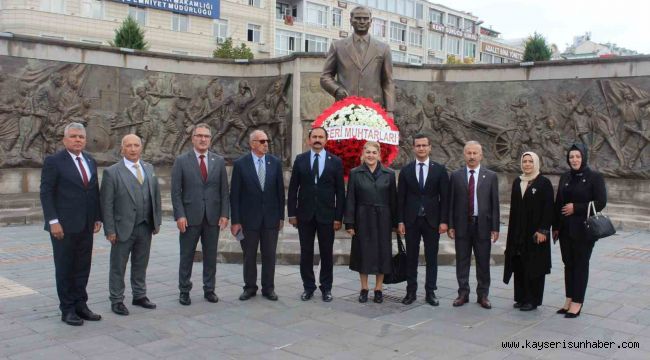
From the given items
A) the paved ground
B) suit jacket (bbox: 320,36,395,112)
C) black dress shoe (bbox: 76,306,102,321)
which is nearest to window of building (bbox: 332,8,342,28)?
suit jacket (bbox: 320,36,395,112)

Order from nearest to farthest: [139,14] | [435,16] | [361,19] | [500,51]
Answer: [361,19]
[139,14]
[435,16]
[500,51]

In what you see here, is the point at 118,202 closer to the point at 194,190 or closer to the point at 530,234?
the point at 194,190

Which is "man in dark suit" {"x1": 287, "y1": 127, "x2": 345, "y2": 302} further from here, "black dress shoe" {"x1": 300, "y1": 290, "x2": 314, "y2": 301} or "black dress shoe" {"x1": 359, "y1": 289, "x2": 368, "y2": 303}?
"black dress shoe" {"x1": 359, "y1": 289, "x2": 368, "y2": 303}

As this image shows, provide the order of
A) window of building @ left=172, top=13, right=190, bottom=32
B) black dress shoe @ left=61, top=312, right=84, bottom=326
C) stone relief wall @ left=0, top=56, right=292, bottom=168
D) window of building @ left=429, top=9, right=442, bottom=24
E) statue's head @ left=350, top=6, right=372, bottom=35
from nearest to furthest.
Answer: black dress shoe @ left=61, top=312, right=84, bottom=326 → statue's head @ left=350, top=6, right=372, bottom=35 → stone relief wall @ left=0, top=56, right=292, bottom=168 → window of building @ left=172, top=13, right=190, bottom=32 → window of building @ left=429, top=9, right=442, bottom=24

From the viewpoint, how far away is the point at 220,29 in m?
37.2

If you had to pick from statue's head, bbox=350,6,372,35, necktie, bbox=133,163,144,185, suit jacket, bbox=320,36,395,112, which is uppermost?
statue's head, bbox=350,6,372,35

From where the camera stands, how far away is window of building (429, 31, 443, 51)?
5641cm

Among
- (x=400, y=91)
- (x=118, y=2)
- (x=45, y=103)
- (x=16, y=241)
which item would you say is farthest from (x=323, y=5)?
(x=16, y=241)

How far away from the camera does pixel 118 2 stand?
108 ft

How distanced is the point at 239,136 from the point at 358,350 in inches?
469

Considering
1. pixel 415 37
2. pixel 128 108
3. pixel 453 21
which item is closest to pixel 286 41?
pixel 415 37

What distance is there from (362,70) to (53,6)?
28.0 metres

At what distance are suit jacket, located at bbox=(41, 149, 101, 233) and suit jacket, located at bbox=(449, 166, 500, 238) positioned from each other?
3632mm

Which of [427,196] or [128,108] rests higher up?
[128,108]
